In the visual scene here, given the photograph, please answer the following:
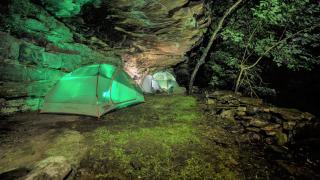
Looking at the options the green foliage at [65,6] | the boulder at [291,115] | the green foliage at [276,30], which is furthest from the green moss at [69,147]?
the green foliage at [276,30]

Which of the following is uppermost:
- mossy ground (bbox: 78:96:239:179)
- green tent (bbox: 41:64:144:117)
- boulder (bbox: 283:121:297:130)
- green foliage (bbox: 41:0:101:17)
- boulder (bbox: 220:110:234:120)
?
green foliage (bbox: 41:0:101:17)

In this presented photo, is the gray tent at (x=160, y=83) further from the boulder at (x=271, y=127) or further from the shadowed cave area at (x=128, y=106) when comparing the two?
the boulder at (x=271, y=127)

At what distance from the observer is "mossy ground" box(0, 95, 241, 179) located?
135 inches

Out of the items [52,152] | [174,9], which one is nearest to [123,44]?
[174,9]

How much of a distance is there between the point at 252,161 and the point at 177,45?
6139 millimetres

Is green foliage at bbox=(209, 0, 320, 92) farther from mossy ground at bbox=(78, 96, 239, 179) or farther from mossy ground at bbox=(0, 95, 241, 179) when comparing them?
mossy ground at bbox=(78, 96, 239, 179)

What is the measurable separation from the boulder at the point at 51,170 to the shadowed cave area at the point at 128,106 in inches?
0.6

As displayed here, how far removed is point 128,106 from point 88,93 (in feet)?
5.23

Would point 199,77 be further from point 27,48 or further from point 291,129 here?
point 27,48

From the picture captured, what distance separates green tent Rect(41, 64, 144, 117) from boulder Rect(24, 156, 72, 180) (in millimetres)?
2505

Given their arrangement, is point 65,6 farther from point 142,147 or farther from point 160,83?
point 160,83

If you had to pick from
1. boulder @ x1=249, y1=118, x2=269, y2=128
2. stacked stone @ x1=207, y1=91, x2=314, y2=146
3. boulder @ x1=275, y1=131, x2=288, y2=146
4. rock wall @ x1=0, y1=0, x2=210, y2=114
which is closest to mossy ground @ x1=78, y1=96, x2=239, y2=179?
stacked stone @ x1=207, y1=91, x2=314, y2=146

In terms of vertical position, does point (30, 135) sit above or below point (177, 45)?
below

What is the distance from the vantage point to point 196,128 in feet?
17.9
